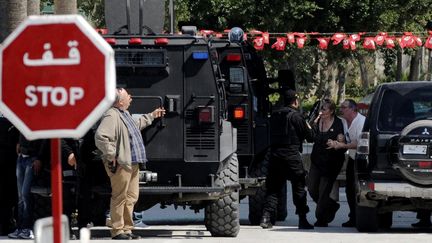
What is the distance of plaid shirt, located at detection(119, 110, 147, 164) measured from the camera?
13148mm

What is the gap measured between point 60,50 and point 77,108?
27 centimetres

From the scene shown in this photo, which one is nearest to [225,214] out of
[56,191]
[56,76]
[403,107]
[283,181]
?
[283,181]

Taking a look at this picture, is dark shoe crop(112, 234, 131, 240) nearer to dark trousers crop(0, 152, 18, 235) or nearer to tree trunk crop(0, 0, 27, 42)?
dark trousers crop(0, 152, 18, 235)

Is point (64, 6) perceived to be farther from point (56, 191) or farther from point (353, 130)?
point (56, 191)

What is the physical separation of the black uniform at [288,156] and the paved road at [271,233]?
438 mm

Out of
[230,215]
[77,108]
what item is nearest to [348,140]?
[230,215]

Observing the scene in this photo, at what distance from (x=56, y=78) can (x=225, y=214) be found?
8414 millimetres

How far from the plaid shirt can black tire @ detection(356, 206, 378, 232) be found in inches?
113

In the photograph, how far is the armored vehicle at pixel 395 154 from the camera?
14.0 metres

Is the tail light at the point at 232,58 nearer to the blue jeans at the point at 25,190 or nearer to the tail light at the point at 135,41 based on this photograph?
the tail light at the point at 135,41

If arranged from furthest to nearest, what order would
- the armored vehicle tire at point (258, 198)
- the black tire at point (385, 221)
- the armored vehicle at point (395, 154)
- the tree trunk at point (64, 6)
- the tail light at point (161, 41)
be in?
the tree trunk at point (64, 6) → the armored vehicle tire at point (258, 198) → the black tire at point (385, 221) → the armored vehicle at point (395, 154) → the tail light at point (161, 41)

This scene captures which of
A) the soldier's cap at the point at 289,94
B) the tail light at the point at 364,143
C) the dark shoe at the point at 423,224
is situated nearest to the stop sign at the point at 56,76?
the tail light at the point at 364,143

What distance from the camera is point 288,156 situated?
15.5 meters

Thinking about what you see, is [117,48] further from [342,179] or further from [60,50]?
[60,50]
